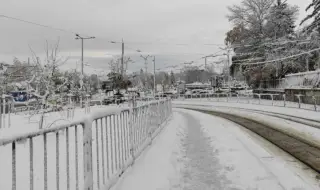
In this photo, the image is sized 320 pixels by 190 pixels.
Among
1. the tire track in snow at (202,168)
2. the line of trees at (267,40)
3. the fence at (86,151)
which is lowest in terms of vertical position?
the tire track in snow at (202,168)

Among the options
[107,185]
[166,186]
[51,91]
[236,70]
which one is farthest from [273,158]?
[236,70]

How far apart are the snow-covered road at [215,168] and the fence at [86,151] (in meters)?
0.40

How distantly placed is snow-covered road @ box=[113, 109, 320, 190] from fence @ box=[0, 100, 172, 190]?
396 millimetres

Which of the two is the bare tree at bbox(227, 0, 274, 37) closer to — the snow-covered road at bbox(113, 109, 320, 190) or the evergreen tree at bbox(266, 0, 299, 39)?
the evergreen tree at bbox(266, 0, 299, 39)

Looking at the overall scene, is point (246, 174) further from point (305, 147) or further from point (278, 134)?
point (278, 134)

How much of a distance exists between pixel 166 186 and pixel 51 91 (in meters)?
11.3

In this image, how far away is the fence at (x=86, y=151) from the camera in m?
3.23

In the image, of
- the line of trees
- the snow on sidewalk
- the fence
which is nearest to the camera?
the fence

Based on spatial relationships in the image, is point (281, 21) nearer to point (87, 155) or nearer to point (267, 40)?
point (267, 40)

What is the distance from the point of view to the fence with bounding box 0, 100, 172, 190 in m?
3.23

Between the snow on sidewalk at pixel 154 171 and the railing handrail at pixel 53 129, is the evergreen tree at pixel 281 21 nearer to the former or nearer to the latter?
the snow on sidewalk at pixel 154 171

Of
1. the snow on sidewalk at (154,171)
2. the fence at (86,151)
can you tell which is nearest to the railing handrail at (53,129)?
the fence at (86,151)

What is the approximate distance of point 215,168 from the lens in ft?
20.9

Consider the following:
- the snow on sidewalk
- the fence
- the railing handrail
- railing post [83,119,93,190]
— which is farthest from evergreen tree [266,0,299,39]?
railing post [83,119,93,190]
